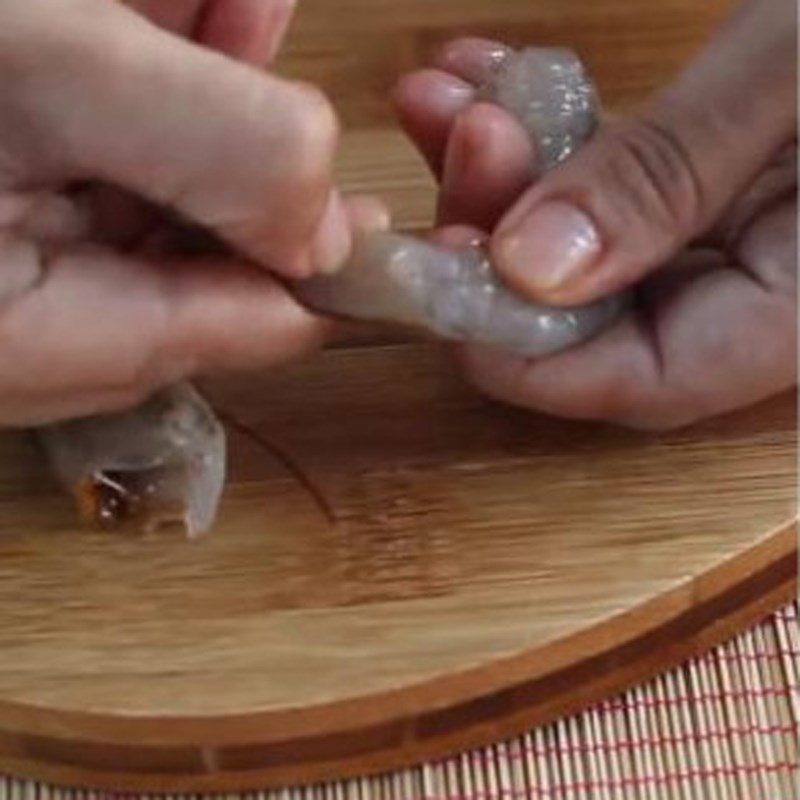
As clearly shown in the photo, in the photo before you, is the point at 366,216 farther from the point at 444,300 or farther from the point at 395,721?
the point at 395,721

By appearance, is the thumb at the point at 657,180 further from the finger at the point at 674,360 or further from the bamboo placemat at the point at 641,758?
the bamboo placemat at the point at 641,758

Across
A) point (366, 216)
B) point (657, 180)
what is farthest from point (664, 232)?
point (366, 216)

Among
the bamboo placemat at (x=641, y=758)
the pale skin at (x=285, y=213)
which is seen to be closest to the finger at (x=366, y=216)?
→ the pale skin at (x=285, y=213)

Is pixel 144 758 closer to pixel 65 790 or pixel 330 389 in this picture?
pixel 65 790

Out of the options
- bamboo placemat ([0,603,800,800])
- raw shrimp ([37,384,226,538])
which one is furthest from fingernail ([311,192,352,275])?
bamboo placemat ([0,603,800,800])

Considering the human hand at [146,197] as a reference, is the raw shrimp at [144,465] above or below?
below

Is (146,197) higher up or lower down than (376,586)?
higher up
